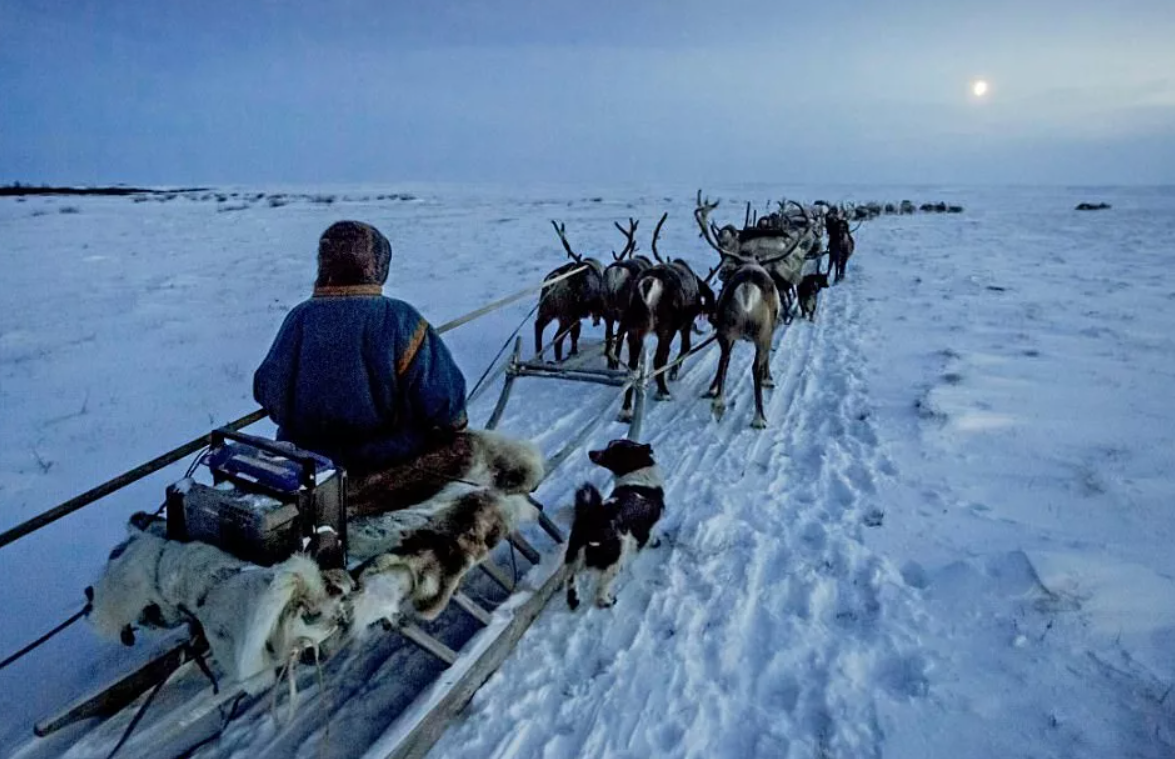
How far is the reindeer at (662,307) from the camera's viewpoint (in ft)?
24.2

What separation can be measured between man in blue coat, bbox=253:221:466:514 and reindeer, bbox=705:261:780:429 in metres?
4.10

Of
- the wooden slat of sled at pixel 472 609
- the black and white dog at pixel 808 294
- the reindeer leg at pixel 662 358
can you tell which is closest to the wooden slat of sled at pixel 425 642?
the wooden slat of sled at pixel 472 609

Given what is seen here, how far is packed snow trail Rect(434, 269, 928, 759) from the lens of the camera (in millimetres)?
2992

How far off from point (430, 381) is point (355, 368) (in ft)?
1.07

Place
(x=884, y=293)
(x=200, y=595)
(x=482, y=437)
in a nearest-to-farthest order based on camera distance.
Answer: (x=200, y=595), (x=482, y=437), (x=884, y=293)

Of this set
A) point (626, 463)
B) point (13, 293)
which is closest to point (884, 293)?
point (626, 463)

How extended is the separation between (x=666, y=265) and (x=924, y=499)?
3538 millimetres

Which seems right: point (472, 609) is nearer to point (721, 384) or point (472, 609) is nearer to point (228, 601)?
point (228, 601)

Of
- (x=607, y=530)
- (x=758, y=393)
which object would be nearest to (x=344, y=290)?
(x=607, y=530)

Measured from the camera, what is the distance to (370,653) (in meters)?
3.44

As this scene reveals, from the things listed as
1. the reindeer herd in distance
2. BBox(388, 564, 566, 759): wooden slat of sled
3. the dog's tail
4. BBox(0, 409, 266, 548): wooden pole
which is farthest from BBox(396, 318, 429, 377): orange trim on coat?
the reindeer herd in distance

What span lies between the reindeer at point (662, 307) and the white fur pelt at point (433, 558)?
4.01 meters

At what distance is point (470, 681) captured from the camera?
3.08 metres

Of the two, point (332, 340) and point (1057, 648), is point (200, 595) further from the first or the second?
point (1057, 648)
